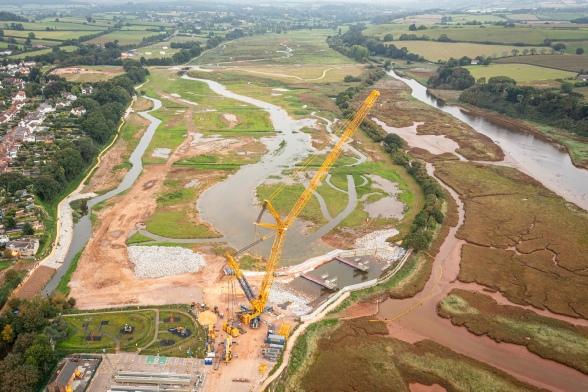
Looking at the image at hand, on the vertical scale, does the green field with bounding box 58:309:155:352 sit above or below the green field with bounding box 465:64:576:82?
below

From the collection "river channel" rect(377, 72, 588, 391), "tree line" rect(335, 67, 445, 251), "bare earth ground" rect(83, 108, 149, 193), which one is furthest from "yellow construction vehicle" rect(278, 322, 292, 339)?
"bare earth ground" rect(83, 108, 149, 193)

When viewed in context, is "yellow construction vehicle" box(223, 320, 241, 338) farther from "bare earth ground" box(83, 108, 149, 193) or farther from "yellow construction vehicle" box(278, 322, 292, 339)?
"bare earth ground" box(83, 108, 149, 193)

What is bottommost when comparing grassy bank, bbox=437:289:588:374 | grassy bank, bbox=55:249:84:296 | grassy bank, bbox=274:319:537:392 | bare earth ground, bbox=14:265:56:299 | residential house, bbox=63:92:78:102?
grassy bank, bbox=437:289:588:374

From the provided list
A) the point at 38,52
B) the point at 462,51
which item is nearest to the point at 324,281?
the point at 462,51

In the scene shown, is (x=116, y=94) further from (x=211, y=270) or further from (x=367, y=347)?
(x=367, y=347)

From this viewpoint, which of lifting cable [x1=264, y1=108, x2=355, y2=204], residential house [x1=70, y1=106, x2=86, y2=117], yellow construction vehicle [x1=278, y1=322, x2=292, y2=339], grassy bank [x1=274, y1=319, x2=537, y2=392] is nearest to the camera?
grassy bank [x1=274, y1=319, x2=537, y2=392]

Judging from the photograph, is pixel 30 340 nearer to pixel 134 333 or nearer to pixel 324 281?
pixel 134 333

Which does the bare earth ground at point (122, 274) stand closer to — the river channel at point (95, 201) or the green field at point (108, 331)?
the river channel at point (95, 201)

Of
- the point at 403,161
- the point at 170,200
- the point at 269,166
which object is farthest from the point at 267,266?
the point at 403,161
